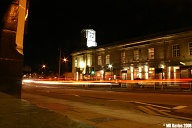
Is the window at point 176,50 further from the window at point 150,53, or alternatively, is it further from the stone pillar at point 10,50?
the stone pillar at point 10,50

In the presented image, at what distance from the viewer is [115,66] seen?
49812 millimetres

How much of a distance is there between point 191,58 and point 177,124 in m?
30.1

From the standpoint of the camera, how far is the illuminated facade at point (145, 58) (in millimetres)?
36719

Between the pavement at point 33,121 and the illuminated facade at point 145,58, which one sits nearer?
the pavement at point 33,121

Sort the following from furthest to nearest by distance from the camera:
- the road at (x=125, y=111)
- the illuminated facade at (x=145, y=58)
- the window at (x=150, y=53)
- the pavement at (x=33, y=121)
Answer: the window at (x=150, y=53)
the illuminated facade at (x=145, y=58)
the road at (x=125, y=111)
the pavement at (x=33, y=121)

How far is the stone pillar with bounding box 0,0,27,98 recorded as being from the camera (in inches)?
218

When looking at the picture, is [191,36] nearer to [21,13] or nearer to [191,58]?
[191,58]

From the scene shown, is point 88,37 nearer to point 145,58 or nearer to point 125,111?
point 145,58

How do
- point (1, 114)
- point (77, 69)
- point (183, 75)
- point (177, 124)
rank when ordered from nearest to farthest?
point (1, 114)
point (177, 124)
point (183, 75)
point (77, 69)

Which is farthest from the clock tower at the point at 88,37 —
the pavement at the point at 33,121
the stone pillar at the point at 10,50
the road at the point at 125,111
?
the pavement at the point at 33,121

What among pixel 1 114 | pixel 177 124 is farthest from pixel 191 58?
pixel 1 114

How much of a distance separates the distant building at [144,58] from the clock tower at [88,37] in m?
10.9

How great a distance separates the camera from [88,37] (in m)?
71.0

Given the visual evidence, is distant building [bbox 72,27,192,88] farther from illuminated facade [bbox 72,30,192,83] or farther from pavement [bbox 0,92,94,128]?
pavement [bbox 0,92,94,128]
